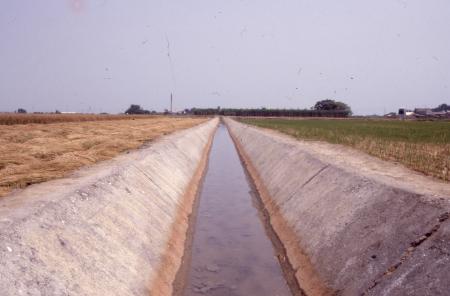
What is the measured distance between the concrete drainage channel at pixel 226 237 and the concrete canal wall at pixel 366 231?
0.08 ft

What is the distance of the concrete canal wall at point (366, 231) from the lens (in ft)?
18.6

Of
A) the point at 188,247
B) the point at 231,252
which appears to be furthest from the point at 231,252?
the point at 188,247

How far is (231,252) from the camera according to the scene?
33.9 feet

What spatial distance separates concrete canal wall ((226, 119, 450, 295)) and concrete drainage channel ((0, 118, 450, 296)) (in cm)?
2

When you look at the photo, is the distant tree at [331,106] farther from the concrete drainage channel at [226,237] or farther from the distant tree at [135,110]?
the concrete drainage channel at [226,237]

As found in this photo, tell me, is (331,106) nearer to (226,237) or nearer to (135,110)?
(135,110)

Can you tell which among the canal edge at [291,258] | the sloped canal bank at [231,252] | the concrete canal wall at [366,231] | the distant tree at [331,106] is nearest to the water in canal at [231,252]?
the sloped canal bank at [231,252]

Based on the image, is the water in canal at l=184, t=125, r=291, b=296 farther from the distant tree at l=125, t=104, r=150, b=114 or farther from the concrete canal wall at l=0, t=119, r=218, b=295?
the distant tree at l=125, t=104, r=150, b=114

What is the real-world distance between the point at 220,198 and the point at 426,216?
1074 centimetres

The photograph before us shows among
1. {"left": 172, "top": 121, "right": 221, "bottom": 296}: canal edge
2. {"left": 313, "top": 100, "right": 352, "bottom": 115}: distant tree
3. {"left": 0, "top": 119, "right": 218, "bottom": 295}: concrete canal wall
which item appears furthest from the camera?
{"left": 313, "top": 100, "right": 352, "bottom": 115}: distant tree

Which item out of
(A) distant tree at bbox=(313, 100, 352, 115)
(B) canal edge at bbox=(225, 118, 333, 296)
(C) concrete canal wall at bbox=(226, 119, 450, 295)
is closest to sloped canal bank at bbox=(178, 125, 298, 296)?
(B) canal edge at bbox=(225, 118, 333, 296)

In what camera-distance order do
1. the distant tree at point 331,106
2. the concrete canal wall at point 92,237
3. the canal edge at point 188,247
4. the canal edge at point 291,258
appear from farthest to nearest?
the distant tree at point 331,106 → the canal edge at point 188,247 → the canal edge at point 291,258 → the concrete canal wall at point 92,237

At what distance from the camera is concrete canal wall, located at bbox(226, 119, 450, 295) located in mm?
5668

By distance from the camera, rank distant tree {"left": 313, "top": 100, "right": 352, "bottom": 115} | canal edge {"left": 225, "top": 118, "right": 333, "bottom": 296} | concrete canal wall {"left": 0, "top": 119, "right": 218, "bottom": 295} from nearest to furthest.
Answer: concrete canal wall {"left": 0, "top": 119, "right": 218, "bottom": 295} → canal edge {"left": 225, "top": 118, "right": 333, "bottom": 296} → distant tree {"left": 313, "top": 100, "right": 352, "bottom": 115}
